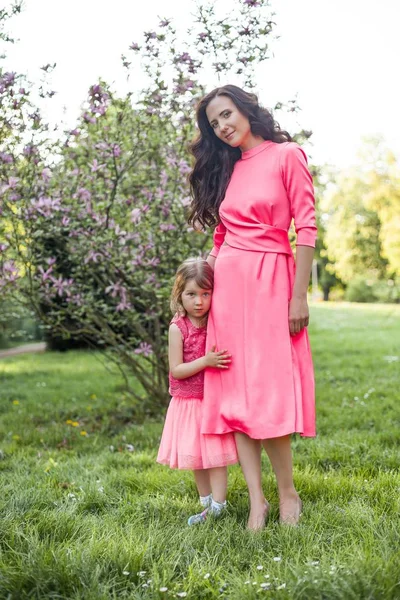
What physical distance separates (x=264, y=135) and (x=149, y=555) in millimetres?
1869

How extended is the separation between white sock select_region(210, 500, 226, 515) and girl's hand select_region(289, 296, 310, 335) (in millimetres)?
845

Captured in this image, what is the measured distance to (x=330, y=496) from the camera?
10.6ft

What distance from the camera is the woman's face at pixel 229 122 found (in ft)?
10.3

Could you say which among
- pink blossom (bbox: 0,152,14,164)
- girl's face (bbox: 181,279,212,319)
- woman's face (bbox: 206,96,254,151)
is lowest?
girl's face (bbox: 181,279,212,319)

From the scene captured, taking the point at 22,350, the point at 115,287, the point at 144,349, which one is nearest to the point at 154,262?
the point at 115,287

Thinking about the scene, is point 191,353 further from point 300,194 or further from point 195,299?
point 300,194

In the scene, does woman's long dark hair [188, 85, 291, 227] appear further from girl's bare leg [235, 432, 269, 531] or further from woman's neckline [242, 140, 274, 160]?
girl's bare leg [235, 432, 269, 531]

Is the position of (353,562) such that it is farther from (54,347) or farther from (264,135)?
(54,347)

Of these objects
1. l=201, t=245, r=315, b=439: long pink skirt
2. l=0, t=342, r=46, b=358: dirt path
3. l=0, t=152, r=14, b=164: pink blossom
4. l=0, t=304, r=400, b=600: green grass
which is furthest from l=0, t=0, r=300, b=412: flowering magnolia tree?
l=0, t=342, r=46, b=358: dirt path

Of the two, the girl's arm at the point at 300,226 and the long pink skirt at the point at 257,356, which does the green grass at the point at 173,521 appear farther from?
the girl's arm at the point at 300,226

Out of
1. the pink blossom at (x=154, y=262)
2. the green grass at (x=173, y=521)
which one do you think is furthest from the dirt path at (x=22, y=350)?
the pink blossom at (x=154, y=262)

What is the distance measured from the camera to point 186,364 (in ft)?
10.4

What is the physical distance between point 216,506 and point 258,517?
25cm

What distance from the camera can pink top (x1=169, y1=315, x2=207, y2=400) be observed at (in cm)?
323
